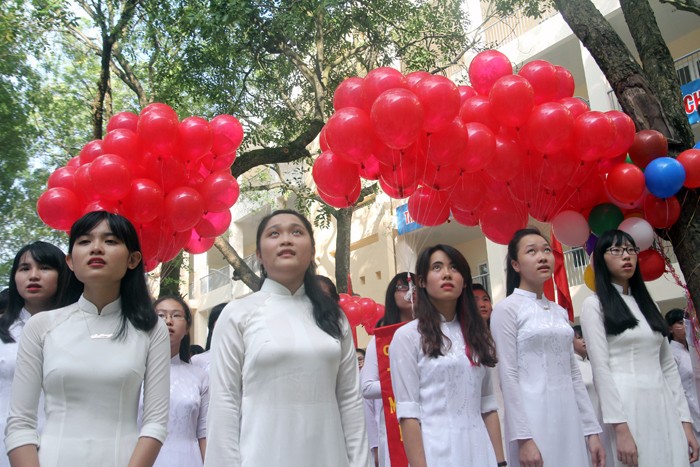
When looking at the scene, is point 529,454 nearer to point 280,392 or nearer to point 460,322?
point 460,322

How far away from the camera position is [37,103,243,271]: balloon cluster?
491 cm

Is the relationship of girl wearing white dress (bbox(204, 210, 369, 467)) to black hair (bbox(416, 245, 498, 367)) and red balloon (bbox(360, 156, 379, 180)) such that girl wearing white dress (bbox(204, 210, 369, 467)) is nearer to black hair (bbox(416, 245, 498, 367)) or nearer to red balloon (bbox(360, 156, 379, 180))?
black hair (bbox(416, 245, 498, 367))

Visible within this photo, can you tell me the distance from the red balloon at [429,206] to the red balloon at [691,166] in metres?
1.52

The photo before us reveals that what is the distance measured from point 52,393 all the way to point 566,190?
3684mm

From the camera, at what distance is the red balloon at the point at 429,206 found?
519cm

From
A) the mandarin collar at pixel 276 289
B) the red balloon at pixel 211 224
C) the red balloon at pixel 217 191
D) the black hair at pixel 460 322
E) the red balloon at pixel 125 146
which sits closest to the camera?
the mandarin collar at pixel 276 289

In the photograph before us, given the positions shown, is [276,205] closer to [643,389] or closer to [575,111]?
[575,111]

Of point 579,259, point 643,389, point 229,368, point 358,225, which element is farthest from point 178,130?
point 358,225

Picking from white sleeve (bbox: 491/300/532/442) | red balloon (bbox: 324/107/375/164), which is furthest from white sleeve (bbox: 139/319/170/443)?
red balloon (bbox: 324/107/375/164)

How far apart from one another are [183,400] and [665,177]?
315 centimetres

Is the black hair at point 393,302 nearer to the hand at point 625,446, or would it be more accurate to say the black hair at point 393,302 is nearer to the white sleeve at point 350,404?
the hand at point 625,446

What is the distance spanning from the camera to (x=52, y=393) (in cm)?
230

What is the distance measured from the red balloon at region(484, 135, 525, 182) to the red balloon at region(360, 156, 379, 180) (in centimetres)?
71

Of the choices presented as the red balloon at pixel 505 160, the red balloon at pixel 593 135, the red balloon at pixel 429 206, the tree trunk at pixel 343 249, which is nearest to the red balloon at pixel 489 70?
the red balloon at pixel 505 160
